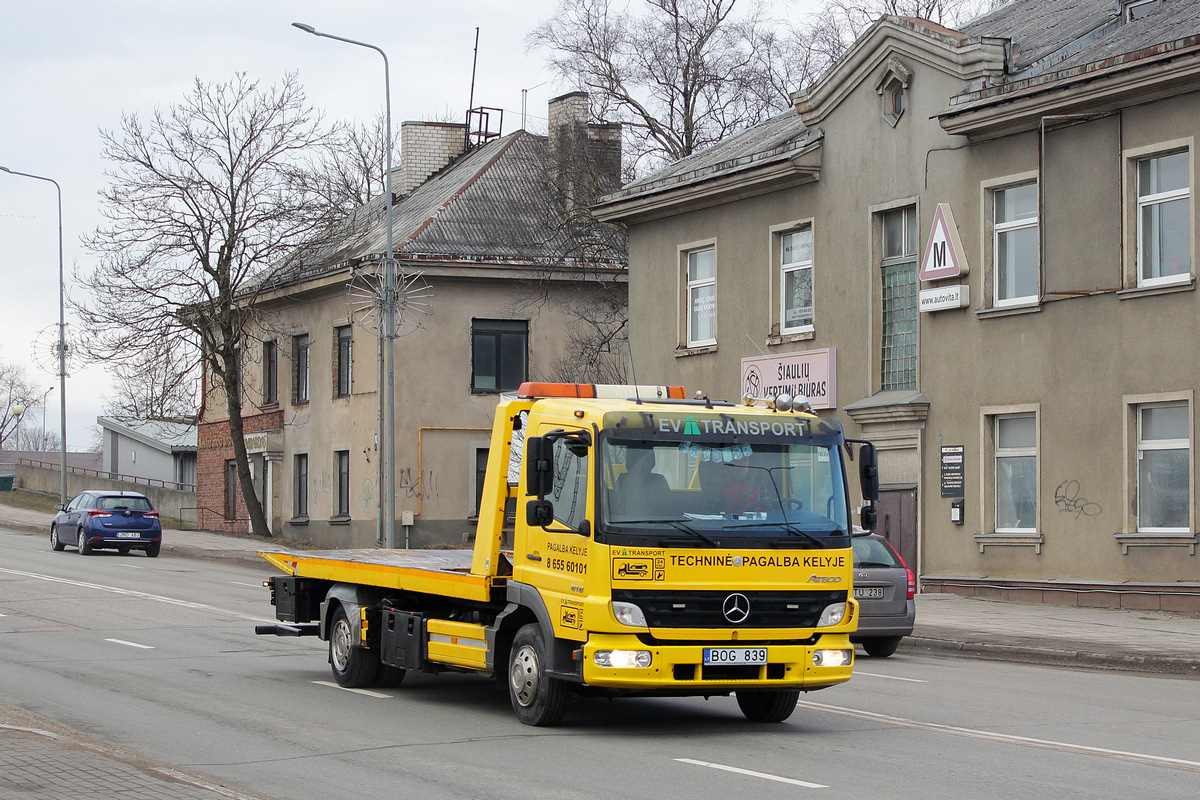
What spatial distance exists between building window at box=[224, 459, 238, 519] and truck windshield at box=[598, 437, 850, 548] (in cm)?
3954

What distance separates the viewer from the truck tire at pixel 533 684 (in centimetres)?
1038

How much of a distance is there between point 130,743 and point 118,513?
2639 centimetres

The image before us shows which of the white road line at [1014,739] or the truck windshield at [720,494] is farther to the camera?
the truck windshield at [720,494]

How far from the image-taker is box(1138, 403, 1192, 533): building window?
20.8 meters

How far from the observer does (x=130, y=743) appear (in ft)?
32.4

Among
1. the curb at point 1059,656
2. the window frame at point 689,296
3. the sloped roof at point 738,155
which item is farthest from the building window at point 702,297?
the curb at point 1059,656

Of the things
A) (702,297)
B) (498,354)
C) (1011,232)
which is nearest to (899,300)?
(1011,232)

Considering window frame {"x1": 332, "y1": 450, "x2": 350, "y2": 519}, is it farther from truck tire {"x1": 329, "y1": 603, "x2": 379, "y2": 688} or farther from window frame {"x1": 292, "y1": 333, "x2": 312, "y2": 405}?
truck tire {"x1": 329, "y1": 603, "x2": 379, "y2": 688}

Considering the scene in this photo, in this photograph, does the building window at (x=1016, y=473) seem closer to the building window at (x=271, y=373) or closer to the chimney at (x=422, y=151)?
the building window at (x=271, y=373)

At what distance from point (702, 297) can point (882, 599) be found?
47.7ft

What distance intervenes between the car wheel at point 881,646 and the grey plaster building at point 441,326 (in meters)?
20.9

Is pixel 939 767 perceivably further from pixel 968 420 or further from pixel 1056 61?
pixel 1056 61

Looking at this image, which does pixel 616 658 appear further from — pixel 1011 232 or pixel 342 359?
pixel 342 359

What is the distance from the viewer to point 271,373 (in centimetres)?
4584
